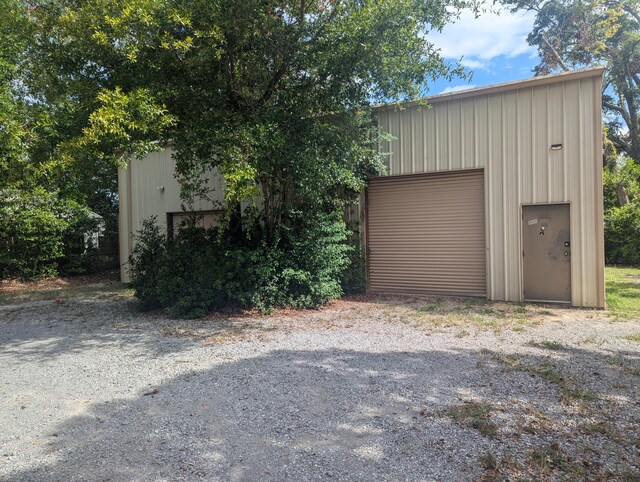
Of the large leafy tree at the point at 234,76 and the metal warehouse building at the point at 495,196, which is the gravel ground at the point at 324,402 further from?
the large leafy tree at the point at 234,76

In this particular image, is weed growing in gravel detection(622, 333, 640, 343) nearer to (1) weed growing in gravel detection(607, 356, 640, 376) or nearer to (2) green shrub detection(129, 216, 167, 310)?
(1) weed growing in gravel detection(607, 356, 640, 376)

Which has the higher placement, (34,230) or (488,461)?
(34,230)

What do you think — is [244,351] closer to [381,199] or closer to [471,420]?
[471,420]

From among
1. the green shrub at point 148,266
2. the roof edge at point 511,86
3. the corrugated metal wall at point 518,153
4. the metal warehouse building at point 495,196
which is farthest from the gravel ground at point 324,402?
the roof edge at point 511,86

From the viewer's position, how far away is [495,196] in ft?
31.3

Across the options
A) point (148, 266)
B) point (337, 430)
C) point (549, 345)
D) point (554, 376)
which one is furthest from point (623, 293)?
point (148, 266)

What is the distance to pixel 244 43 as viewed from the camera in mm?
7359

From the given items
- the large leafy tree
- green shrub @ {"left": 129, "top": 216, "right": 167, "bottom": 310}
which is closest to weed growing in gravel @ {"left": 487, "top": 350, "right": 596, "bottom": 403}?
the large leafy tree

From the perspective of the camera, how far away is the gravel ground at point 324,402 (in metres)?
3.00

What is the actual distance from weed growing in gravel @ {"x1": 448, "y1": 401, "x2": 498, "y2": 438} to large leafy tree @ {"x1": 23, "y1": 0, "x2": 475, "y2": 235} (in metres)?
4.25

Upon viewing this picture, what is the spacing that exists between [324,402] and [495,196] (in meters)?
7.15

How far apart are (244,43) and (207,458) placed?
6.54 metres

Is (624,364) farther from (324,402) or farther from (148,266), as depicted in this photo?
(148,266)

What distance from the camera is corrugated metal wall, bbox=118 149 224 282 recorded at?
1364 centimetres
